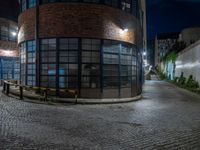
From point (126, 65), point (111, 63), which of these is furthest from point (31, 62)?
point (126, 65)

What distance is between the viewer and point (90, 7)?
1367 cm

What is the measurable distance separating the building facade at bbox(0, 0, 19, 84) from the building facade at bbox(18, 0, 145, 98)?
12086 mm

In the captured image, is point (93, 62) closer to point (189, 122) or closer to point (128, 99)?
point (128, 99)

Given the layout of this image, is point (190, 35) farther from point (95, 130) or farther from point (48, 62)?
point (95, 130)

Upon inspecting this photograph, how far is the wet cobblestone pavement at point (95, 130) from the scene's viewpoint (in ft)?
19.8

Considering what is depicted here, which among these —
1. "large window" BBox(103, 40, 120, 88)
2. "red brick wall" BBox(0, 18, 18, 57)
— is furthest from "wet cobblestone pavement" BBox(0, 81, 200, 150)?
"red brick wall" BBox(0, 18, 18, 57)

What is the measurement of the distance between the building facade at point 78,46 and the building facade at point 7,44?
12.1 meters

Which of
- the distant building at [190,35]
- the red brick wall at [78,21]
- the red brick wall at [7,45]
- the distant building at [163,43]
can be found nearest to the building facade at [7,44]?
the red brick wall at [7,45]

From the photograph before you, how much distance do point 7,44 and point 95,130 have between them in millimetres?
21857

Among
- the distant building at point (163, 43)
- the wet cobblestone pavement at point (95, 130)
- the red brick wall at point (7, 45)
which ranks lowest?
the wet cobblestone pavement at point (95, 130)

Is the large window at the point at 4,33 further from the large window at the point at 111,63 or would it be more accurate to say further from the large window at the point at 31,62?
the large window at the point at 111,63

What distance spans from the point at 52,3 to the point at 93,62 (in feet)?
14.5

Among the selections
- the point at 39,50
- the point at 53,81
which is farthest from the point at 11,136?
the point at 39,50

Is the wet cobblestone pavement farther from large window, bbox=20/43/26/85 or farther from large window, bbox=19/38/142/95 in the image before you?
large window, bbox=20/43/26/85
